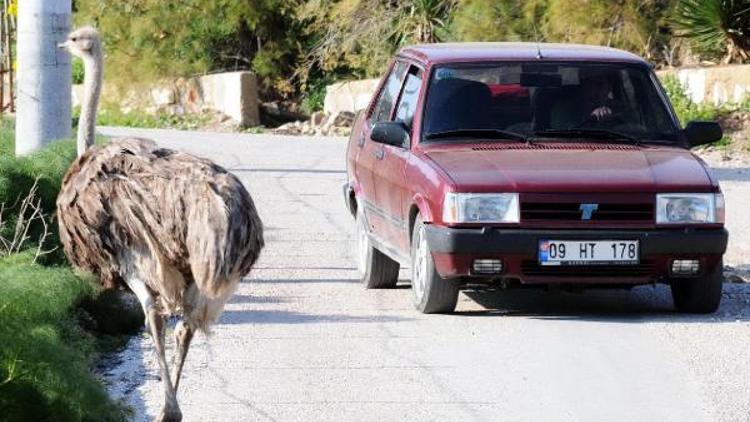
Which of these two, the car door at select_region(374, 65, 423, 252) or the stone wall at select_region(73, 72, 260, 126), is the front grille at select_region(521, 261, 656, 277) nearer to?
the car door at select_region(374, 65, 423, 252)

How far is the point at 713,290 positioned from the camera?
11523mm

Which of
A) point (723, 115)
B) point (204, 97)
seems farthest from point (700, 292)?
point (204, 97)

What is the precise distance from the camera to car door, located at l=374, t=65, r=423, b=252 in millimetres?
12070

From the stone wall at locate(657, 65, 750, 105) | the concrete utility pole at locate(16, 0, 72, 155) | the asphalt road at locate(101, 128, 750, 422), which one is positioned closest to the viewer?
the asphalt road at locate(101, 128, 750, 422)

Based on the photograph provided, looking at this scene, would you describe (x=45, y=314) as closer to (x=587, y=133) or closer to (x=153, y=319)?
(x=153, y=319)

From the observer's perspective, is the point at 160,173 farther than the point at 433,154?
No

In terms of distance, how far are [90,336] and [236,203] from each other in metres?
2.22

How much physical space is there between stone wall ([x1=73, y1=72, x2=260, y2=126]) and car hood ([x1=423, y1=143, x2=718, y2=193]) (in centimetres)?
2073

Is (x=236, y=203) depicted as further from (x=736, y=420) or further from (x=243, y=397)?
(x=736, y=420)

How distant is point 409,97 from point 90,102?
9.68 feet

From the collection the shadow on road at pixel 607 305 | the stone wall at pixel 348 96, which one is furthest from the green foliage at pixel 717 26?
the shadow on road at pixel 607 305

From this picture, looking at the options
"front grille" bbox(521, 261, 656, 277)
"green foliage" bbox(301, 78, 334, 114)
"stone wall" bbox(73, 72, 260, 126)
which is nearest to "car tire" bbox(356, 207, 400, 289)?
"front grille" bbox(521, 261, 656, 277)

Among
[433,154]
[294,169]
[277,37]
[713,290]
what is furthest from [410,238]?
[277,37]

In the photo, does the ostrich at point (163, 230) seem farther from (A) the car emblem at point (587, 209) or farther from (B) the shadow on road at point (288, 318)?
(A) the car emblem at point (587, 209)
